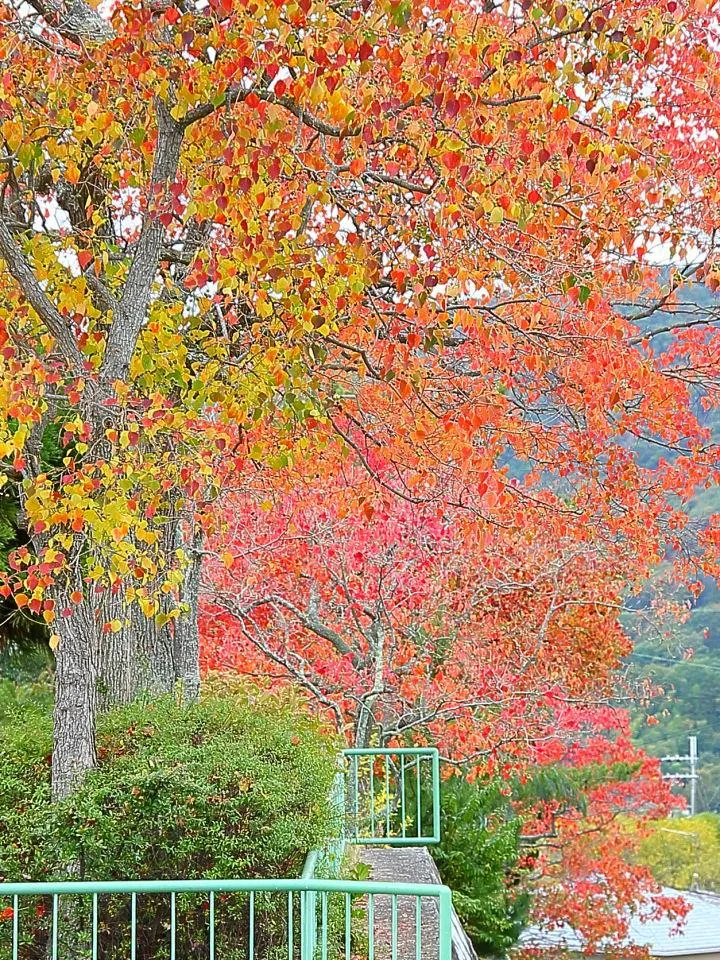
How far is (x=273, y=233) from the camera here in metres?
6.59

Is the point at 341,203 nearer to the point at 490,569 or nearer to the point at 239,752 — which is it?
the point at 239,752

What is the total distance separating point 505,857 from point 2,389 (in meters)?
9.75

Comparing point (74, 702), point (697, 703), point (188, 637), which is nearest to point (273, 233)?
point (74, 702)

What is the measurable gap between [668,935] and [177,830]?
18.6m

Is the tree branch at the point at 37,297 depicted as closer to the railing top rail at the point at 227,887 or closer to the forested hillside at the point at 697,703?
the railing top rail at the point at 227,887

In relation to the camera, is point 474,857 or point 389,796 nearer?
point 389,796

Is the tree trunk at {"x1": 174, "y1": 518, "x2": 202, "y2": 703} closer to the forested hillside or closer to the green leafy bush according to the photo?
the green leafy bush

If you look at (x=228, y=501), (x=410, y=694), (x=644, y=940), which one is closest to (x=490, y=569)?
(x=410, y=694)

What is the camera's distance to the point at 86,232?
6.53 m

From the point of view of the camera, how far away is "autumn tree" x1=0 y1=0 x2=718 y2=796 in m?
5.44

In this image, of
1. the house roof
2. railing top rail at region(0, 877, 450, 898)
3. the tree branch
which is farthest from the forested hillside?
railing top rail at region(0, 877, 450, 898)

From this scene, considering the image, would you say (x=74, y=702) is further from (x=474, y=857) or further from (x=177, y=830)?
(x=474, y=857)

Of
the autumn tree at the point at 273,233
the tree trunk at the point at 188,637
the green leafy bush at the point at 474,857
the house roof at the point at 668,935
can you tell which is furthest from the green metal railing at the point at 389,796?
the house roof at the point at 668,935

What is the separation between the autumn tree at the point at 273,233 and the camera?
5438mm
